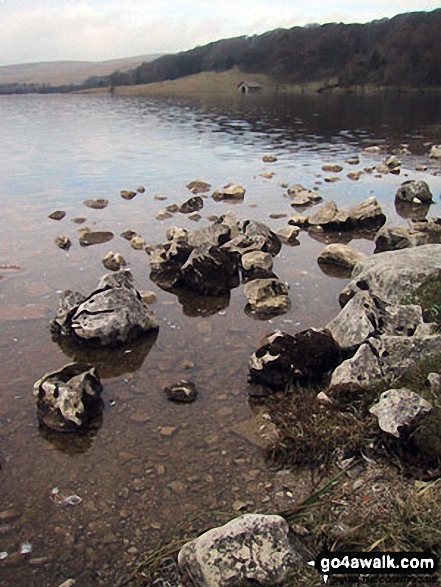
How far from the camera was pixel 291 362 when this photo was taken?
9.55m

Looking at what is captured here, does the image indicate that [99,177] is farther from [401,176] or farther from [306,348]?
[306,348]

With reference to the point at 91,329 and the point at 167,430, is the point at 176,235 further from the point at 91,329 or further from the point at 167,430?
Answer: the point at 167,430

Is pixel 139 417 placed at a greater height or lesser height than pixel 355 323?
lesser

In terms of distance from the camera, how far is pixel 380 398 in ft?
26.7

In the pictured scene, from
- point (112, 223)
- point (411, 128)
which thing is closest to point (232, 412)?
point (112, 223)

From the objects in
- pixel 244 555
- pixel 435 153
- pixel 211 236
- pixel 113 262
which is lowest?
pixel 435 153

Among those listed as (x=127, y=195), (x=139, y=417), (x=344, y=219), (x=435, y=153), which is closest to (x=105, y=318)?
(x=139, y=417)

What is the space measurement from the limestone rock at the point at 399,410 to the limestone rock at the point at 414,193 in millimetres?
18493

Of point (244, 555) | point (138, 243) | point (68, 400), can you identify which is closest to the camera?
point (244, 555)

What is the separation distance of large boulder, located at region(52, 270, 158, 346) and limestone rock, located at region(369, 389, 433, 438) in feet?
18.6

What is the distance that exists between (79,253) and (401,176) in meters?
21.0

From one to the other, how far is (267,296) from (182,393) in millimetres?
4616

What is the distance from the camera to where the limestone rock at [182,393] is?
9.38m

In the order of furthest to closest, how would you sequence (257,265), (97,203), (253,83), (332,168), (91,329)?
1. (253,83)
2. (332,168)
3. (97,203)
4. (257,265)
5. (91,329)
